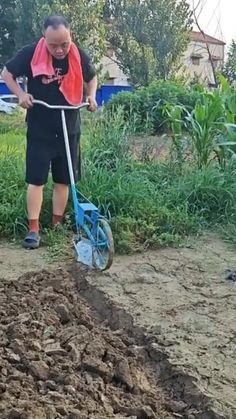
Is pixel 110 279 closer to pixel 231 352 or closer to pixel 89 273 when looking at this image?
pixel 89 273

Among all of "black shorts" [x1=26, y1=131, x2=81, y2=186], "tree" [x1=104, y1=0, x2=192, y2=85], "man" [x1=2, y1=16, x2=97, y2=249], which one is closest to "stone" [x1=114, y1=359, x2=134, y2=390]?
"man" [x1=2, y1=16, x2=97, y2=249]

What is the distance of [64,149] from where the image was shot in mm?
5180

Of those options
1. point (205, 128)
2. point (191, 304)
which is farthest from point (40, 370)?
point (205, 128)

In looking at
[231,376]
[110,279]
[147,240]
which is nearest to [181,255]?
[147,240]

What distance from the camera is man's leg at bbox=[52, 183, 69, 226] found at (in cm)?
536

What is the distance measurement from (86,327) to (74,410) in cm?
104

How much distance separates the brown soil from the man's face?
1.91 meters

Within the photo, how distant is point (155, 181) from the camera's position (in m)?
6.54

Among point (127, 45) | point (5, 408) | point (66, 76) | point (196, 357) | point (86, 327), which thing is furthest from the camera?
point (127, 45)

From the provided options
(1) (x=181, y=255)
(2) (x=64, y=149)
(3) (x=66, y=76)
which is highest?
(3) (x=66, y=76)

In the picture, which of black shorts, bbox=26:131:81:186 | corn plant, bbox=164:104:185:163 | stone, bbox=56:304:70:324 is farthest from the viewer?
corn plant, bbox=164:104:185:163

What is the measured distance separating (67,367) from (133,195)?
2875 mm

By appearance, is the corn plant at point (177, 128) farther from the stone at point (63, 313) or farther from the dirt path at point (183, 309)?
the stone at point (63, 313)

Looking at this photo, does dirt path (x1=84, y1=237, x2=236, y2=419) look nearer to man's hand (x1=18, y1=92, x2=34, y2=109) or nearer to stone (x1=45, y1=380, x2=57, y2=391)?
stone (x1=45, y1=380, x2=57, y2=391)
